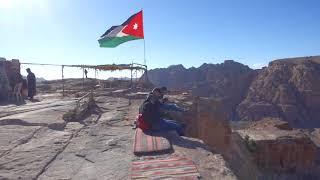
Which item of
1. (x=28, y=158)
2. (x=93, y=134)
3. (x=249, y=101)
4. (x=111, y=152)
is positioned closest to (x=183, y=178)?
(x=111, y=152)

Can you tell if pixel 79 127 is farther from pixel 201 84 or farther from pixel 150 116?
pixel 201 84

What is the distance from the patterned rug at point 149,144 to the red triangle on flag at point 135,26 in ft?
27.1

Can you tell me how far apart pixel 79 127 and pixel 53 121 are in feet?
3.15

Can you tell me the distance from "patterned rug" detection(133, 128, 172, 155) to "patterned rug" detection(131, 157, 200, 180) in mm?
521

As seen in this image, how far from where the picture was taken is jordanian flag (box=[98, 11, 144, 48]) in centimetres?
1673

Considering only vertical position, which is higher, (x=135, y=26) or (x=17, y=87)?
(x=135, y=26)

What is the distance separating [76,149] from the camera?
804cm

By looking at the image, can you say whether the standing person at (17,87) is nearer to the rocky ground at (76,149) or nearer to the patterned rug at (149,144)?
the rocky ground at (76,149)

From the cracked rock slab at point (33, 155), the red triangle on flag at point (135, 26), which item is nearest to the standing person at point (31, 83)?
the red triangle on flag at point (135, 26)

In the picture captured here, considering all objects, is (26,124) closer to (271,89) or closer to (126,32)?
(126,32)

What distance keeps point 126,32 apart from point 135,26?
0.44 metres

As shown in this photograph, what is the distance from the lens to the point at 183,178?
5816 mm

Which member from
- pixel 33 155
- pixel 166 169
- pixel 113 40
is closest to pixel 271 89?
pixel 113 40

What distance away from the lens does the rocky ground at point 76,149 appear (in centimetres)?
643
